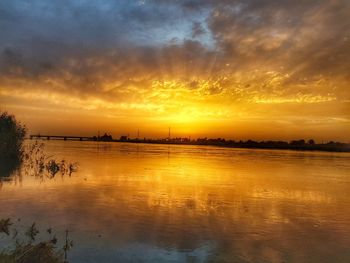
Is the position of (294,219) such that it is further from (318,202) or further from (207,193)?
(207,193)

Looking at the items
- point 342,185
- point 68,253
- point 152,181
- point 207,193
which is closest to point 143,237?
point 68,253

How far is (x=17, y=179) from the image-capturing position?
996 inches

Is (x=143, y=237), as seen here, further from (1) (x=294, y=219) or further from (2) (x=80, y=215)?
(1) (x=294, y=219)

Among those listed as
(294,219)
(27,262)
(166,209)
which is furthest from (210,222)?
(27,262)

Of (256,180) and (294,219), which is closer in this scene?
(294,219)

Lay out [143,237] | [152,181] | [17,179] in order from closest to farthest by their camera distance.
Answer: [143,237]
[17,179]
[152,181]

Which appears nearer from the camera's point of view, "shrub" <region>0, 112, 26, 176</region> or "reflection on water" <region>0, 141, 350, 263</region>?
"reflection on water" <region>0, 141, 350, 263</region>

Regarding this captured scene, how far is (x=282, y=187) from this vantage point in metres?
26.3

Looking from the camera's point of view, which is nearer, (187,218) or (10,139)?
(187,218)

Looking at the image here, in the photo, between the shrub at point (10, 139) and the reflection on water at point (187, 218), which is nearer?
the reflection on water at point (187, 218)

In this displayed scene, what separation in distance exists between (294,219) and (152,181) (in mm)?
12945

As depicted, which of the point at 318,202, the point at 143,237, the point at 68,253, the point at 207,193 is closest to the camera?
the point at 68,253

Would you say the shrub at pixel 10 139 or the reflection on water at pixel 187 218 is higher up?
the shrub at pixel 10 139

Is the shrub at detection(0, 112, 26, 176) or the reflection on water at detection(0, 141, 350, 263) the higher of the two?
the shrub at detection(0, 112, 26, 176)
